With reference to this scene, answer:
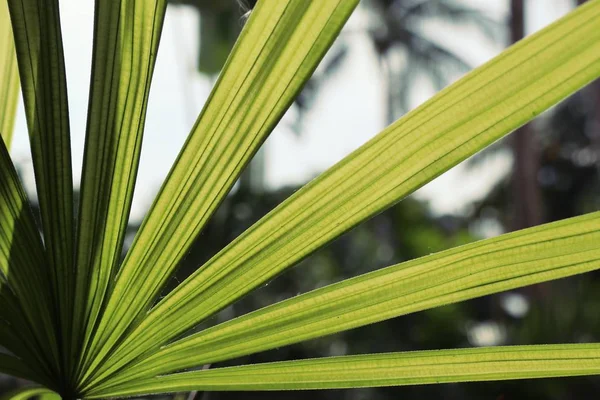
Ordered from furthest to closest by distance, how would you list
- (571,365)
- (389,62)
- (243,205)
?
(389,62) → (243,205) → (571,365)

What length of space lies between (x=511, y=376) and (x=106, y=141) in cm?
41

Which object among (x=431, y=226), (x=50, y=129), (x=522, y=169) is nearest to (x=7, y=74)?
(x=50, y=129)

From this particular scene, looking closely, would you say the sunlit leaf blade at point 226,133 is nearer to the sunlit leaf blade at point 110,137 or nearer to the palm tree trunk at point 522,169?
the sunlit leaf blade at point 110,137

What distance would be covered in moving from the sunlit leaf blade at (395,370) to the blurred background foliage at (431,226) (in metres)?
0.07

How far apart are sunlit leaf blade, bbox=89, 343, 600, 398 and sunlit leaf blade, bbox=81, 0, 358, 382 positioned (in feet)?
0.29

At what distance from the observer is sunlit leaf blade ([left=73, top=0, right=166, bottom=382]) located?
1.47 ft

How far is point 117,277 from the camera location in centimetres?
54

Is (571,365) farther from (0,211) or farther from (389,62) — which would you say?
(389,62)

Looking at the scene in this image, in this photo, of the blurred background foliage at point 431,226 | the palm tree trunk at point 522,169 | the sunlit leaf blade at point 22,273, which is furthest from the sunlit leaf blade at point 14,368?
the palm tree trunk at point 522,169

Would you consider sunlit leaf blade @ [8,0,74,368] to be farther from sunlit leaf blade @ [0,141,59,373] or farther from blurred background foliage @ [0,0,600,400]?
blurred background foliage @ [0,0,600,400]

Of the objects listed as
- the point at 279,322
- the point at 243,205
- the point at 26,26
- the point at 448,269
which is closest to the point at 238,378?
the point at 279,322

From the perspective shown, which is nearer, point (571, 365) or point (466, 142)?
point (466, 142)

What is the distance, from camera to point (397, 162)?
1.49 feet

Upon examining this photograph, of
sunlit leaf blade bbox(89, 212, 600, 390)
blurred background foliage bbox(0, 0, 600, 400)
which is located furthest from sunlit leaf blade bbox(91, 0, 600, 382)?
blurred background foliage bbox(0, 0, 600, 400)
